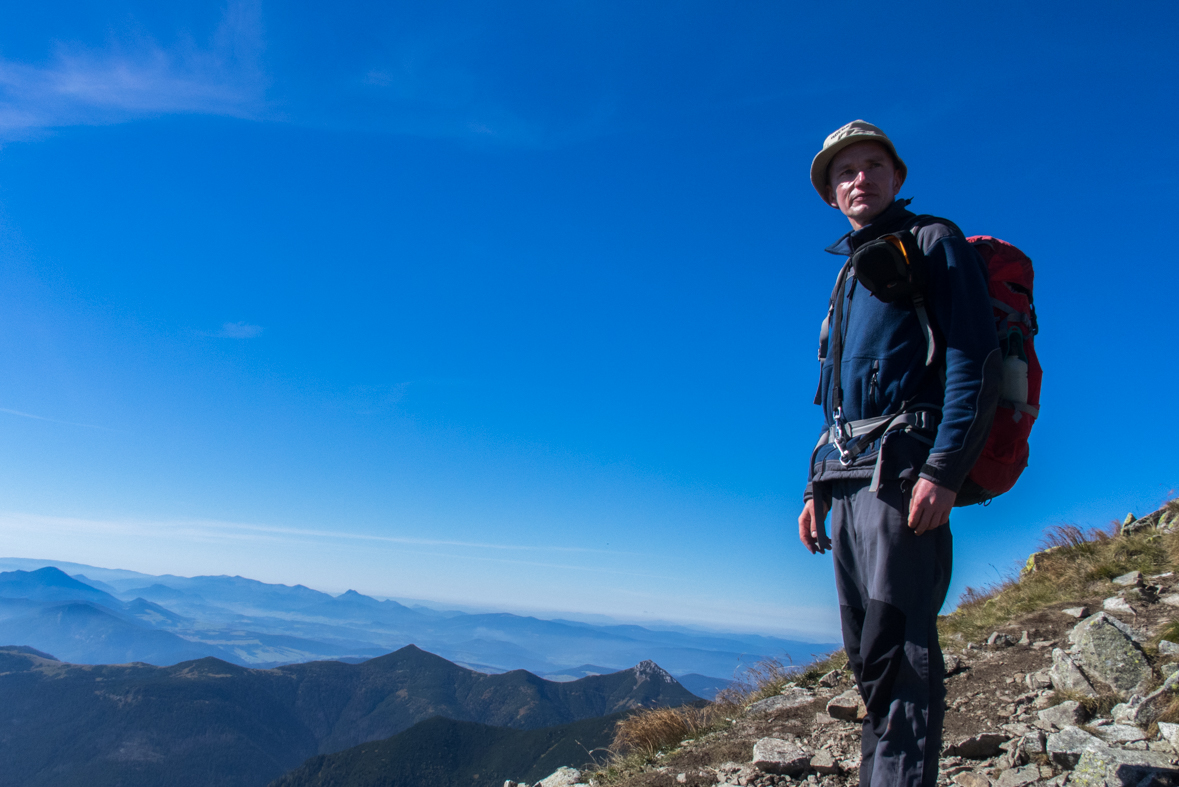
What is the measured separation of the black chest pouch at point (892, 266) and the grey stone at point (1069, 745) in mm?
2647

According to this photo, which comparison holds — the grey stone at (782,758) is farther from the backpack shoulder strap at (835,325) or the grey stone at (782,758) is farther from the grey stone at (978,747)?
the backpack shoulder strap at (835,325)

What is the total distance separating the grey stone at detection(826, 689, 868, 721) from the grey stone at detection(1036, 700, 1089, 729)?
3.99 ft

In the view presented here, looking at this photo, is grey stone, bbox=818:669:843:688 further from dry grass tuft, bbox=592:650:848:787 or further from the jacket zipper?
the jacket zipper

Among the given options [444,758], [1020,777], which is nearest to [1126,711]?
[1020,777]

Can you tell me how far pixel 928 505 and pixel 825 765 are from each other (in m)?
2.67

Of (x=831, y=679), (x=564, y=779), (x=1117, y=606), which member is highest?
(x=1117, y=606)

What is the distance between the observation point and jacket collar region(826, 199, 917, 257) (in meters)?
2.69

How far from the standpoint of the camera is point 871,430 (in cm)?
244

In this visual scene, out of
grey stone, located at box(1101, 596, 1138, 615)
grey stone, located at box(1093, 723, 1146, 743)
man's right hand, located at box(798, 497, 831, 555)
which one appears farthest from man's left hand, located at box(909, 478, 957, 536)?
grey stone, located at box(1101, 596, 1138, 615)

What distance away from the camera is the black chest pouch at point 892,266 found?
239cm

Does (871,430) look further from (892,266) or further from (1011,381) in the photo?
(892,266)

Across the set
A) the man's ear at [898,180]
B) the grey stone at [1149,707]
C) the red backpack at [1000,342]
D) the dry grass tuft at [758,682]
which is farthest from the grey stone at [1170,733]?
the dry grass tuft at [758,682]

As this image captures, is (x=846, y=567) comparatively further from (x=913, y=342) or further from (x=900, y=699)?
(x=913, y=342)

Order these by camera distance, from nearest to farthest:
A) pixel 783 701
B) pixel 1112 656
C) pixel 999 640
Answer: pixel 1112 656, pixel 999 640, pixel 783 701
